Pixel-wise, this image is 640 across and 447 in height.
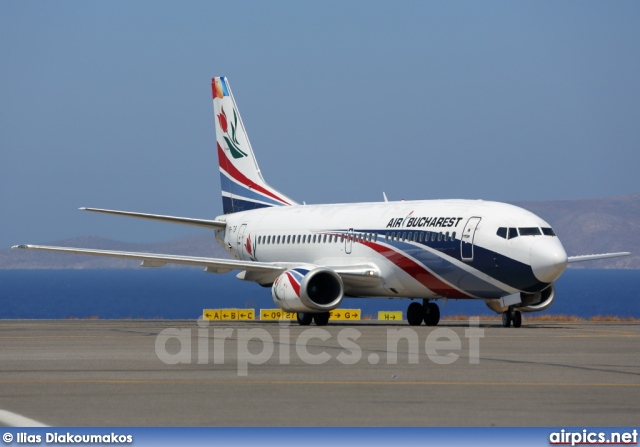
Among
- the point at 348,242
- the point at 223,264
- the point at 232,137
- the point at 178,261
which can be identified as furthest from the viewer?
the point at 232,137

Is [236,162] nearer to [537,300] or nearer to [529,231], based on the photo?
[537,300]

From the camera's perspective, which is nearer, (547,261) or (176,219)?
(547,261)

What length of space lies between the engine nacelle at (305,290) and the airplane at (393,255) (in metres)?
0.03

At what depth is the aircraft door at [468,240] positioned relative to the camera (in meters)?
35.7

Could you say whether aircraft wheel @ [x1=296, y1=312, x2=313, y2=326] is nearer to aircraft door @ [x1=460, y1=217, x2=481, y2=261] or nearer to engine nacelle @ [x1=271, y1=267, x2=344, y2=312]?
engine nacelle @ [x1=271, y1=267, x2=344, y2=312]

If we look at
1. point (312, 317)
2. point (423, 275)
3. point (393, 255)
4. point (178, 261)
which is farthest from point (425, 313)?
point (178, 261)

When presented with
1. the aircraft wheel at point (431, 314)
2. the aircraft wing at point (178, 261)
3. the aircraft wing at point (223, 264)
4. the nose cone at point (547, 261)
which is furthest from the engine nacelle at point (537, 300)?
the aircraft wing at point (178, 261)

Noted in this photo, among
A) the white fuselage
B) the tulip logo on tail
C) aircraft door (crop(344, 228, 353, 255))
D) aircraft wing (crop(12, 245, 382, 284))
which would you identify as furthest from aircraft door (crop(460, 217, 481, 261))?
the tulip logo on tail

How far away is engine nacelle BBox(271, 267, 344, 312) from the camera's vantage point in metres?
37.6

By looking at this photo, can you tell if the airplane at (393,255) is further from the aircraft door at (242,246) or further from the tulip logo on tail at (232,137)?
the tulip logo on tail at (232,137)

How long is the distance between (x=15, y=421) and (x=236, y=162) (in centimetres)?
3547

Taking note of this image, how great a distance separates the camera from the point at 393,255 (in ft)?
126

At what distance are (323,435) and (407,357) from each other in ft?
34.5

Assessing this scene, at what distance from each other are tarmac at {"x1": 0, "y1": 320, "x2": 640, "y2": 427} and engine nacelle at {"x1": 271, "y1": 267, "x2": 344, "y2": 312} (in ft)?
21.4
